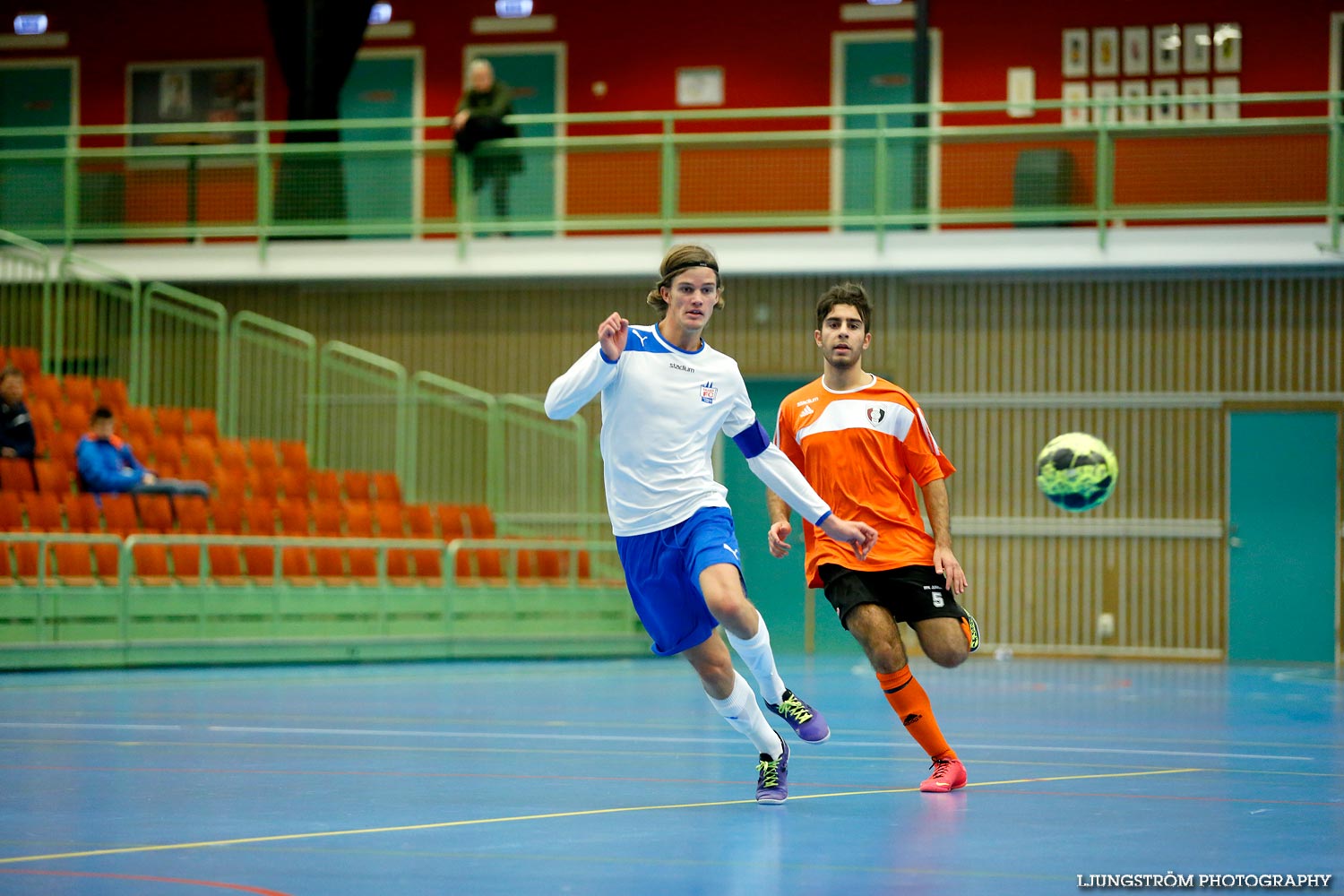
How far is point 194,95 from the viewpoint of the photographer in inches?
926

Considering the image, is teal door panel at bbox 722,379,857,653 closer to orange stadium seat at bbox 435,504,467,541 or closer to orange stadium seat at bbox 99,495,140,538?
orange stadium seat at bbox 435,504,467,541

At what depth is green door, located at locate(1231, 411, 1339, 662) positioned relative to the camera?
18.0 meters

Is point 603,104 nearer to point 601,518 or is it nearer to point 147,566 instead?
point 601,518

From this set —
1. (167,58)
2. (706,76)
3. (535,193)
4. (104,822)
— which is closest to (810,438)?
(104,822)

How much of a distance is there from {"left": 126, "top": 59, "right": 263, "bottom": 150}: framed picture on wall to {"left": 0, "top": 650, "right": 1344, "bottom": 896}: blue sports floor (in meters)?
13.6

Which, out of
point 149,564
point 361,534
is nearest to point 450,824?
point 149,564

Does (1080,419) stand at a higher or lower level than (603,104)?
lower

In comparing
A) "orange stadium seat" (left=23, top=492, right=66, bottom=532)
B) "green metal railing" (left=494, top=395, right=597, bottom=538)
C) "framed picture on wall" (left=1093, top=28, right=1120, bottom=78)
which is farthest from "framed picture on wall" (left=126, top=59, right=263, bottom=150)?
"framed picture on wall" (left=1093, top=28, right=1120, bottom=78)

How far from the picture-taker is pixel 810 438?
22.5 feet

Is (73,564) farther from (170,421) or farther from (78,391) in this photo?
(170,421)

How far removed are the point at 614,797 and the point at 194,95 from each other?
1964 centimetres

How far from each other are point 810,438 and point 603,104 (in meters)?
16.4

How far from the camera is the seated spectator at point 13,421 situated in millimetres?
14281

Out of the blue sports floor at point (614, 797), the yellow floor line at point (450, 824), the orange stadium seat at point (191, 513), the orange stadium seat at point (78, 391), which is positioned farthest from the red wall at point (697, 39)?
the yellow floor line at point (450, 824)
